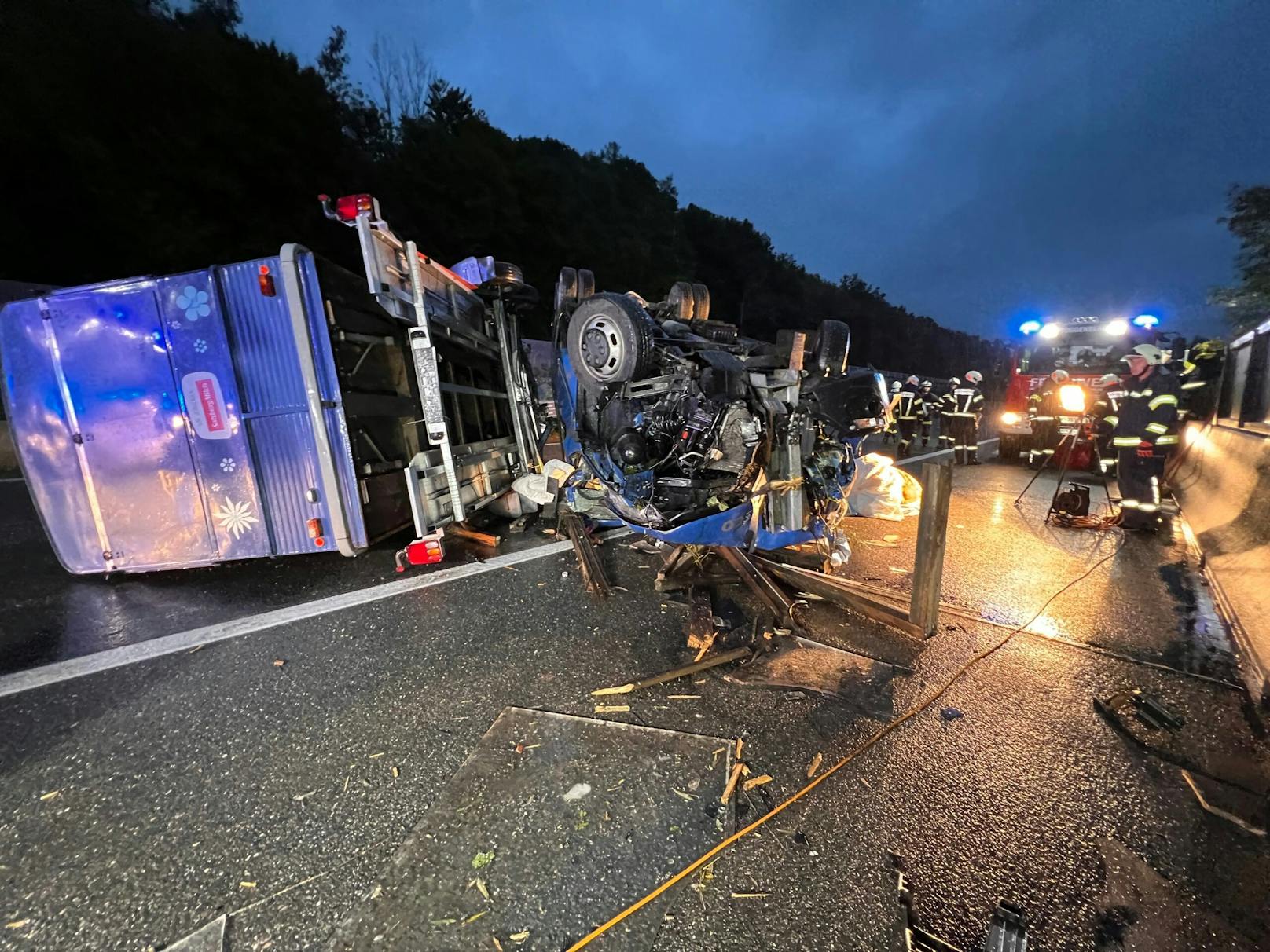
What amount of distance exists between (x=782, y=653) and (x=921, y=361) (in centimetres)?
5050

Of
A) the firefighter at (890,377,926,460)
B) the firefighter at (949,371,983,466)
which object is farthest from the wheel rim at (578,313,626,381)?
the firefighter at (949,371,983,466)

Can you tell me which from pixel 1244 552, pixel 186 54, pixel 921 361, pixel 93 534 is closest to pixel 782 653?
pixel 1244 552

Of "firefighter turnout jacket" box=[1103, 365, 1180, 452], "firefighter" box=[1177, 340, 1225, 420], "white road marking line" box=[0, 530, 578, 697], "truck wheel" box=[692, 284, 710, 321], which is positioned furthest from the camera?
"firefighter" box=[1177, 340, 1225, 420]

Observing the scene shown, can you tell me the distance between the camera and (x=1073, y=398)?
21.7 feet

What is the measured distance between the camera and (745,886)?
1.53 m

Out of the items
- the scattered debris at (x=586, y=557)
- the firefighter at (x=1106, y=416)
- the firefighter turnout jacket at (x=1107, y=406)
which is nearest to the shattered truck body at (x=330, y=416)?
the scattered debris at (x=586, y=557)

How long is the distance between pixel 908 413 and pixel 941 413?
94 cm

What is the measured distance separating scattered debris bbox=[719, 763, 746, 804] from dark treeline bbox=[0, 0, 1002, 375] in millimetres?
13955

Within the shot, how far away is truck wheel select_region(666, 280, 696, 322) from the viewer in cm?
441

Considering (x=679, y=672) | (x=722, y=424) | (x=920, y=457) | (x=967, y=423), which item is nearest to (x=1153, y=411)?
(x=722, y=424)

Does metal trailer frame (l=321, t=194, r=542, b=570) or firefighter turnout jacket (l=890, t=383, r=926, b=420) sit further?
firefighter turnout jacket (l=890, t=383, r=926, b=420)

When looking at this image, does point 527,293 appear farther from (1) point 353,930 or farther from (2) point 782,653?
(1) point 353,930

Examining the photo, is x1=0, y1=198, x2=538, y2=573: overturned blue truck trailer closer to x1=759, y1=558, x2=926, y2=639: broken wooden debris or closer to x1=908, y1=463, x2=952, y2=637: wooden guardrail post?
x1=759, y1=558, x2=926, y2=639: broken wooden debris

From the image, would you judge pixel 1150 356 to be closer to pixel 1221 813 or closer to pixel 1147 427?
pixel 1147 427
